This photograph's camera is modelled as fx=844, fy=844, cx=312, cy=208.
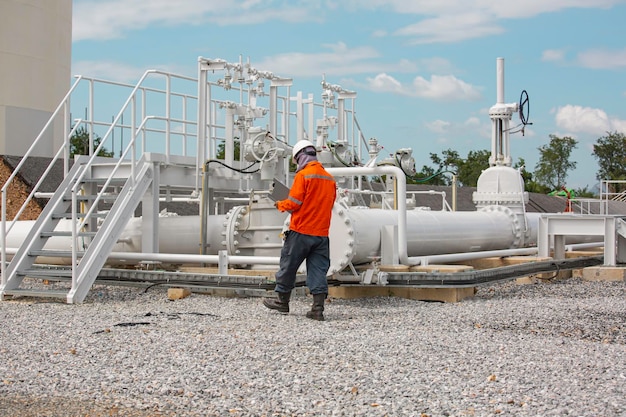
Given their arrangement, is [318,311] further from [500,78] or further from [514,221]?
[500,78]

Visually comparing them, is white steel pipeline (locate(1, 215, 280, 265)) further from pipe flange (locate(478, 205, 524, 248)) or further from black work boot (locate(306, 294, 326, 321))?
pipe flange (locate(478, 205, 524, 248))

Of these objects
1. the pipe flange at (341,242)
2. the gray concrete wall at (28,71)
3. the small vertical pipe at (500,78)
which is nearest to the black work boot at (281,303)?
the pipe flange at (341,242)

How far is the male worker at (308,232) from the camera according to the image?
8266 millimetres

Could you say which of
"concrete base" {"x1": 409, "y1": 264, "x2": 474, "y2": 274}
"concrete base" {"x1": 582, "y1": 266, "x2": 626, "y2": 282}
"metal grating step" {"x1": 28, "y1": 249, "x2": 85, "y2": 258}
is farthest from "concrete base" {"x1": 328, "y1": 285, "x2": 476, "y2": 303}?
"concrete base" {"x1": 582, "y1": 266, "x2": 626, "y2": 282}

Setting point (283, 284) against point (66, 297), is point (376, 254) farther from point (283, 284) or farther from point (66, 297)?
point (66, 297)

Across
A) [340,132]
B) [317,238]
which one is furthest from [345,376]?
[340,132]

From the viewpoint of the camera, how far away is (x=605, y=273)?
12.5m

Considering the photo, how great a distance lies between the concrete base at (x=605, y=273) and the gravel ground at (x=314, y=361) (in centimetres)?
342

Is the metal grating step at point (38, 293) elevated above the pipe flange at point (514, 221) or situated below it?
below

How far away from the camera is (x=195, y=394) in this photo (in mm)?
5098

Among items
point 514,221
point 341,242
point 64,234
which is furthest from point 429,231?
point 64,234

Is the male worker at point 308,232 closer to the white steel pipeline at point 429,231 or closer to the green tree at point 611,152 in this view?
the white steel pipeline at point 429,231

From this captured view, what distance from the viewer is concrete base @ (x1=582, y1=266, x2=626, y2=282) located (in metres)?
12.3

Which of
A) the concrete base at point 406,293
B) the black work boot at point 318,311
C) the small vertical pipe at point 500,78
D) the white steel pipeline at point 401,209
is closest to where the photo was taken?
the black work boot at point 318,311
